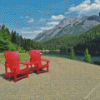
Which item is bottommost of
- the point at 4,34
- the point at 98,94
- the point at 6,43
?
the point at 98,94

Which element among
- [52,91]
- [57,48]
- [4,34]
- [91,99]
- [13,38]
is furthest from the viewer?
[57,48]

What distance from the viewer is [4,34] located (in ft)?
108

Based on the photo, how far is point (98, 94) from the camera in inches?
160

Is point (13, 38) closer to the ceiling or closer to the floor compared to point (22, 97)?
closer to the ceiling

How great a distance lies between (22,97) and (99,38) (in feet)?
471

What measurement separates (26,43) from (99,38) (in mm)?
95281

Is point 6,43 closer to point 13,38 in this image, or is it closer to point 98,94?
point 98,94

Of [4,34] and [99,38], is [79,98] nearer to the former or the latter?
[4,34]

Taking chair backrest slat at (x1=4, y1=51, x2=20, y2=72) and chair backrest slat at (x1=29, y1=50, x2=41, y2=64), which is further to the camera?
chair backrest slat at (x1=29, y1=50, x2=41, y2=64)

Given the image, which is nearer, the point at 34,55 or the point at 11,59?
the point at 11,59

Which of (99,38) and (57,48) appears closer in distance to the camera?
(99,38)

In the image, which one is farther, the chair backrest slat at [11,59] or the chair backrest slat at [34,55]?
the chair backrest slat at [34,55]

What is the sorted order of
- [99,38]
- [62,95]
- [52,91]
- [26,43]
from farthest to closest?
[99,38], [26,43], [52,91], [62,95]

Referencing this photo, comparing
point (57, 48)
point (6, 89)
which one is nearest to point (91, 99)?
point (6, 89)
